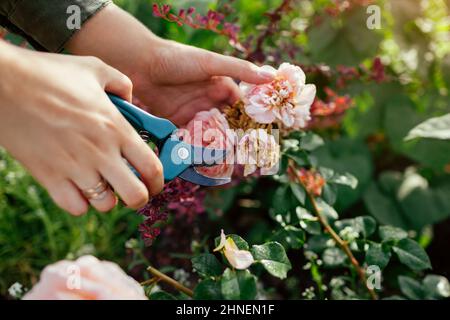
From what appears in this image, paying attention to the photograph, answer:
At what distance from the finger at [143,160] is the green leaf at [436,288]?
0.78 m

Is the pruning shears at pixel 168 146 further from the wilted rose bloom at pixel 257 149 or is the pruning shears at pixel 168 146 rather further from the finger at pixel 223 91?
the finger at pixel 223 91

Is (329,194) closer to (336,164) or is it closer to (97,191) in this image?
(336,164)

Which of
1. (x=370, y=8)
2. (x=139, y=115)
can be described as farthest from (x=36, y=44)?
(x=370, y=8)

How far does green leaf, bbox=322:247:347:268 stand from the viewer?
4.13 feet

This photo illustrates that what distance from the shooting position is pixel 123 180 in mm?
776

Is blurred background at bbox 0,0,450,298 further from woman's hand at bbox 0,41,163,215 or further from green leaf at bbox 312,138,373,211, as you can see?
woman's hand at bbox 0,41,163,215

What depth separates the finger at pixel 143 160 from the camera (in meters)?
0.80

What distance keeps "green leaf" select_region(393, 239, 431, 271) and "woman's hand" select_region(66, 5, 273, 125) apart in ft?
1.69

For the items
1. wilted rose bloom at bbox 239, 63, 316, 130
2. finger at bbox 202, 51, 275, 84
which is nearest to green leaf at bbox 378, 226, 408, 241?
wilted rose bloom at bbox 239, 63, 316, 130

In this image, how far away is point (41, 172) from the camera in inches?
30.0

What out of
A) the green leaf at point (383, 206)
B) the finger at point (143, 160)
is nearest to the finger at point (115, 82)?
the finger at point (143, 160)

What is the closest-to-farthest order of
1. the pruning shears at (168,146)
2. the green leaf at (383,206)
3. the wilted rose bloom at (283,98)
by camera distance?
the pruning shears at (168,146), the wilted rose bloom at (283,98), the green leaf at (383,206)

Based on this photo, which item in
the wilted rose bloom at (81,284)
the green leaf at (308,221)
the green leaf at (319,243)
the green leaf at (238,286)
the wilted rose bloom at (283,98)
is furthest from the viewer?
the green leaf at (319,243)
